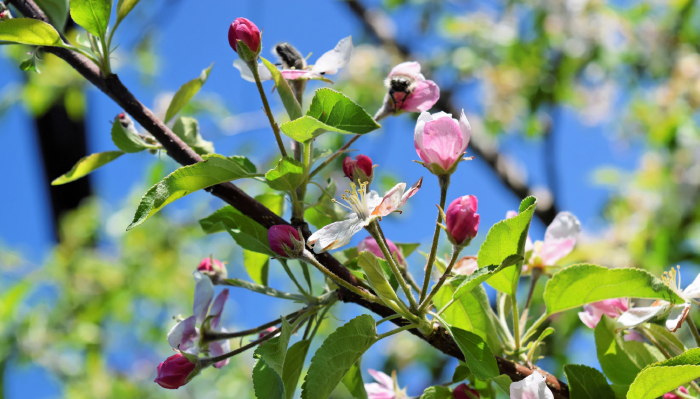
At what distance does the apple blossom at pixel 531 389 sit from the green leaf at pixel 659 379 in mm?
79

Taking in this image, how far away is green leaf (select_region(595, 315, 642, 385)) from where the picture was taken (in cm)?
63

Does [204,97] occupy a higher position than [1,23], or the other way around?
[204,97]

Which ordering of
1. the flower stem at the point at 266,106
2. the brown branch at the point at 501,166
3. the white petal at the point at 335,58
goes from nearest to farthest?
the flower stem at the point at 266,106, the white petal at the point at 335,58, the brown branch at the point at 501,166

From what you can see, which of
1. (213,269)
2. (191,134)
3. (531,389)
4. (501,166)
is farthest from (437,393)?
(501,166)

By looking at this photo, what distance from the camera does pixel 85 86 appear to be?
337 centimetres

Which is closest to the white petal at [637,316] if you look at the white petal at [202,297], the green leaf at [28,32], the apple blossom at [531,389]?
the apple blossom at [531,389]

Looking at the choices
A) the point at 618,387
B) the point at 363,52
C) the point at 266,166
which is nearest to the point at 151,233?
the point at 266,166

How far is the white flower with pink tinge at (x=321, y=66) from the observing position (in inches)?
27.6

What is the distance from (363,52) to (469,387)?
326cm

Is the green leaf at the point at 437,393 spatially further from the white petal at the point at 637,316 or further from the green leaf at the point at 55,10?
the green leaf at the point at 55,10

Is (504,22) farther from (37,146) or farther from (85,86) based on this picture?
(37,146)

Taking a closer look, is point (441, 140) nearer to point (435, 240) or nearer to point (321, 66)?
point (435, 240)

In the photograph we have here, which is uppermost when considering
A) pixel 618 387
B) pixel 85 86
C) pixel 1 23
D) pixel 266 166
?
pixel 85 86

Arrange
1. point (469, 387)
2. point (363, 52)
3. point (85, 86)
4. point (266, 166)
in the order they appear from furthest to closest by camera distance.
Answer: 1. point (363, 52)
2. point (85, 86)
3. point (266, 166)
4. point (469, 387)
